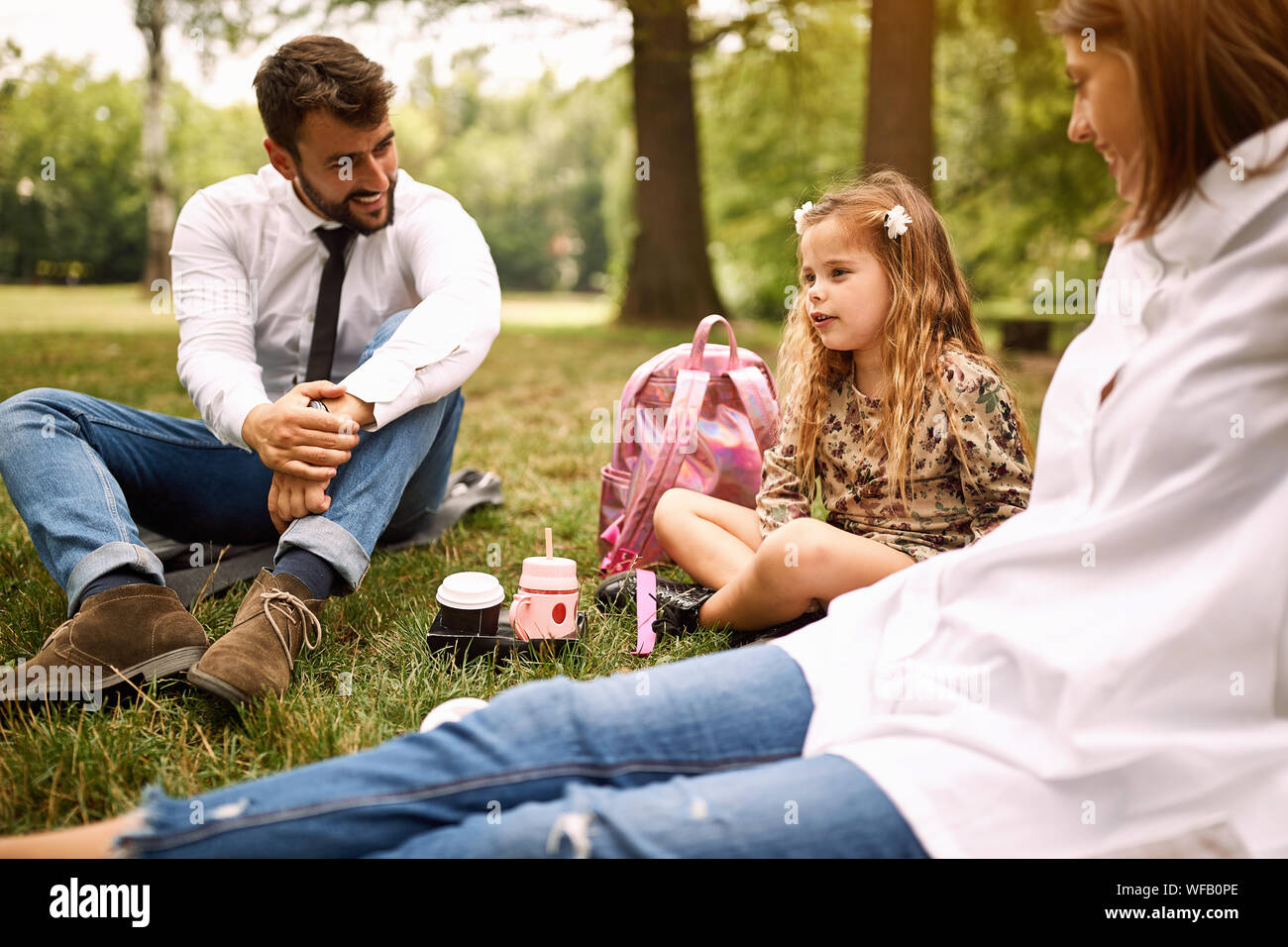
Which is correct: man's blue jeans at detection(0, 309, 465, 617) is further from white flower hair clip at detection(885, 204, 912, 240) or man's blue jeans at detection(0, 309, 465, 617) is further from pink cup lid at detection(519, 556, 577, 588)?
white flower hair clip at detection(885, 204, 912, 240)

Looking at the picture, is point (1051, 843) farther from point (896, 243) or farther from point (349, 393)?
point (349, 393)

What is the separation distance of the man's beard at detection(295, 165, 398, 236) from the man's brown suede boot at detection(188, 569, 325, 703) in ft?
3.71

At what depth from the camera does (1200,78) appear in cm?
124

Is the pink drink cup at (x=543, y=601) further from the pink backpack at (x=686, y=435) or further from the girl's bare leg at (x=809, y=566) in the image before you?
the pink backpack at (x=686, y=435)

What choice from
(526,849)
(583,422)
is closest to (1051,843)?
(526,849)

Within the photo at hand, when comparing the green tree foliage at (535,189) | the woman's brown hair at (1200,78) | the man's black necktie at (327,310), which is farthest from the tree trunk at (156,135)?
the green tree foliage at (535,189)

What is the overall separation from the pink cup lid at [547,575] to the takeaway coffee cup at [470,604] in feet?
0.24

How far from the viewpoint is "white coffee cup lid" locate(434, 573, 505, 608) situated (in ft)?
7.26

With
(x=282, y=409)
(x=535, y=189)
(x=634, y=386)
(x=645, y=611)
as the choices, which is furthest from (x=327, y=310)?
(x=535, y=189)

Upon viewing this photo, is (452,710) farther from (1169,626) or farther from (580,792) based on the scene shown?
(1169,626)

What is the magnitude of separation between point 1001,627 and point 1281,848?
400mm

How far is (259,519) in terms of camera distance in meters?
2.75

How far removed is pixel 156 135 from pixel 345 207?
1720cm
